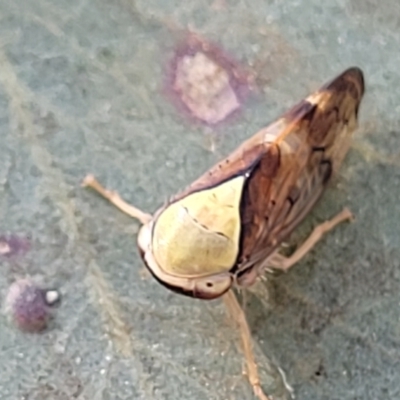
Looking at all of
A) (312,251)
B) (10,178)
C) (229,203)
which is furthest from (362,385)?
(10,178)

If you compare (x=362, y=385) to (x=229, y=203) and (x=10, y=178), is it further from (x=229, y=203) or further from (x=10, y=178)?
(x=10, y=178)

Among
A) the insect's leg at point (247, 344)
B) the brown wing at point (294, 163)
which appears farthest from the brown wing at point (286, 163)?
the insect's leg at point (247, 344)

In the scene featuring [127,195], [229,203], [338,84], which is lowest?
[127,195]

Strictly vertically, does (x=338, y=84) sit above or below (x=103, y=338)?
above

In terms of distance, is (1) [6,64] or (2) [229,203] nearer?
(2) [229,203]

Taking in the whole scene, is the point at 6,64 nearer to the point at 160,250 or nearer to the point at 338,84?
the point at 160,250

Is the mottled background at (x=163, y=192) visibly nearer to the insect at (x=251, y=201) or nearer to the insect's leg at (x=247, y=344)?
the insect's leg at (x=247, y=344)
